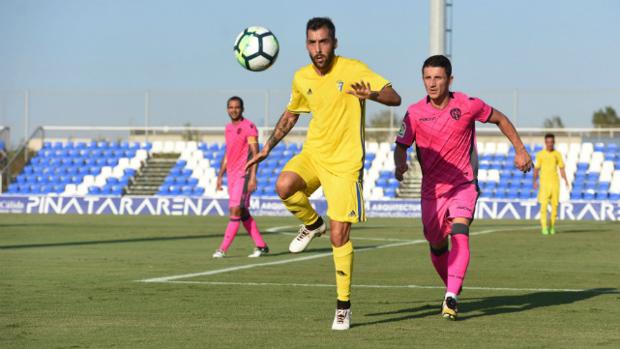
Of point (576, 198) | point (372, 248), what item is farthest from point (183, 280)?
point (576, 198)

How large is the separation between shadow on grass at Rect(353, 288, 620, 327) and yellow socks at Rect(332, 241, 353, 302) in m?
0.31

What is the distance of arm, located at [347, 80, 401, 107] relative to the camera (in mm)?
8609

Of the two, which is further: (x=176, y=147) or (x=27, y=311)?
(x=176, y=147)

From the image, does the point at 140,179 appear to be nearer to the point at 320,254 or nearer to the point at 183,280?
the point at 320,254

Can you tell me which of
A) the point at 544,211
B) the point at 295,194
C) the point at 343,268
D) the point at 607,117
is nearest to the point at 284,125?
the point at 295,194

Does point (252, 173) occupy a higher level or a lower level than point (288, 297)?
higher

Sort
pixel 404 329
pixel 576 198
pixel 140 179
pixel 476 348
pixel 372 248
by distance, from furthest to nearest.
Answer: pixel 140 179 → pixel 576 198 → pixel 372 248 → pixel 404 329 → pixel 476 348

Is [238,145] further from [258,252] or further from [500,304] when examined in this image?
[500,304]

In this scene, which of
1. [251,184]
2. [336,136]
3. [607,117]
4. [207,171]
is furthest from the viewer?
[607,117]

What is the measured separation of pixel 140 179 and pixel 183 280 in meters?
31.8

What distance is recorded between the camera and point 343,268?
8.88m

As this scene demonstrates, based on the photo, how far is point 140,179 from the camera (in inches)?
1746

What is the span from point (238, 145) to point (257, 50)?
3507mm

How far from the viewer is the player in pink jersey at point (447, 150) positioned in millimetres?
9492
